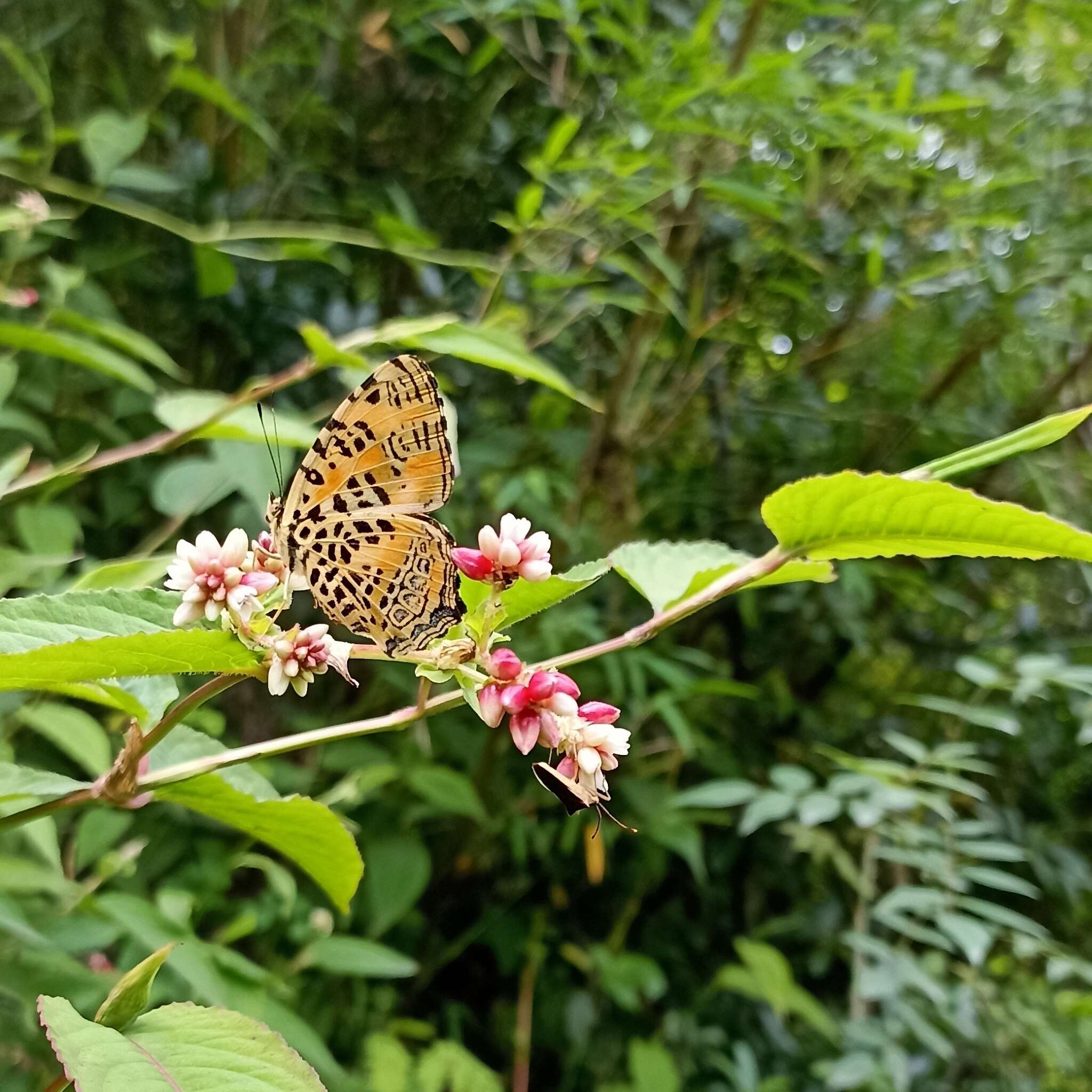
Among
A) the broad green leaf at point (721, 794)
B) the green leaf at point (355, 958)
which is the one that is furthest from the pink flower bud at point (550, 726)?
the broad green leaf at point (721, 794)

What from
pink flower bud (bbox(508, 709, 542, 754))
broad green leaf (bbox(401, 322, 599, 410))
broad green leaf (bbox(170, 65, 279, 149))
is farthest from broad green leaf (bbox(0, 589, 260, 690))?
broad green leaf (bbox(170, 65, 279, 149))

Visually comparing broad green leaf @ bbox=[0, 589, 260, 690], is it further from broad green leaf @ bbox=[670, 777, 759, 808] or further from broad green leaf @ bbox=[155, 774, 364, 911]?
broad green leaf @ bbox=[670, 777, 759, 808]

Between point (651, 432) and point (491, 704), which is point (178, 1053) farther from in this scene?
point (651, 432)

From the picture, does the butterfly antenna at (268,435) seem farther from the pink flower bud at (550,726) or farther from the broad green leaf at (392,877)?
the broad green leaf at (392,877)

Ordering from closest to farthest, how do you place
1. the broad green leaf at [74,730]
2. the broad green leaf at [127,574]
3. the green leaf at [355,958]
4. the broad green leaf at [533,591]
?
the broad green leaf at [533,591]
the broad green leaf at [127,574]
the broad green leaf at [74,730]
the green leaf at [355,958]

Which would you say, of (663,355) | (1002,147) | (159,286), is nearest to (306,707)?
(159,286)

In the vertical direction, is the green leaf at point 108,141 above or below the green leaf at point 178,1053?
above

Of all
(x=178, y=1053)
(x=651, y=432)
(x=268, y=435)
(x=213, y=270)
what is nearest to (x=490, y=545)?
(x=178, y=1053)
